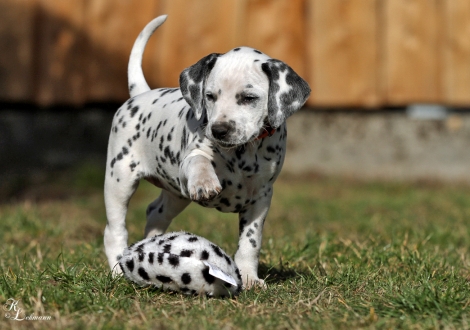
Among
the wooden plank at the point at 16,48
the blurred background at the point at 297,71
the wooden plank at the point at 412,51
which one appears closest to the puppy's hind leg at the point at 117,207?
the blurred background at the point at 297,71

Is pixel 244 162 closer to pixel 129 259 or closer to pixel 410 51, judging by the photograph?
pixel 129 259

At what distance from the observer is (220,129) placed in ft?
13.0

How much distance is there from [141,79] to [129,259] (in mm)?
1874

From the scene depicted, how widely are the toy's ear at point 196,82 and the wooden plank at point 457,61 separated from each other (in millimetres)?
6312

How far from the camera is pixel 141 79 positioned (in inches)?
213

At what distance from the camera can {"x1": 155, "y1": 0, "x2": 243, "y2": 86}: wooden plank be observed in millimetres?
9516

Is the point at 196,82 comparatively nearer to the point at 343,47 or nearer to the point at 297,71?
the point at 297,71

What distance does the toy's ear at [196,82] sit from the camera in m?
4.32

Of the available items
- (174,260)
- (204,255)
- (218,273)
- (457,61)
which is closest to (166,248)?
(174,260)

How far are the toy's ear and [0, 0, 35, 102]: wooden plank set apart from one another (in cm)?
512

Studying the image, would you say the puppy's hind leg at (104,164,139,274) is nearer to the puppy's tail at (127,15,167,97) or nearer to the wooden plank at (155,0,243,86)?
the puppy's tail at (127,15,167,97)

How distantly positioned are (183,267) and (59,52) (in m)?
6.07

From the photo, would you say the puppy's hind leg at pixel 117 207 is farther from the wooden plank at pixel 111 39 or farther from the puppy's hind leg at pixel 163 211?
the wooden plank at pixel 111 39

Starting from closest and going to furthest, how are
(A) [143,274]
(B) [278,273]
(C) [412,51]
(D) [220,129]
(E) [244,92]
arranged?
1. (A) [143,274]
2. (D) [220,129]
3. (E) [244,92]
4. (B) [278,273]
5. (C) [412,51]
